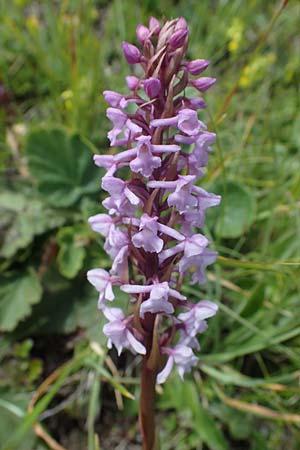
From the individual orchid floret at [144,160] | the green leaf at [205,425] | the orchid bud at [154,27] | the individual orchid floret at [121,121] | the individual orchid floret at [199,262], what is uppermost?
the orchid bud at [154,27]

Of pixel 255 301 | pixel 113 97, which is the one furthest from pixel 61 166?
pixel 113 97

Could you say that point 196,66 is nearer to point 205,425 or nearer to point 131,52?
point 131,52

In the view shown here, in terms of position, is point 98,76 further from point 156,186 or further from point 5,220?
point 156,186

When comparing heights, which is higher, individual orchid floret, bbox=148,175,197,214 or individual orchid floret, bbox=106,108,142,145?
individual orchid floret, bbox=106,108,142,145

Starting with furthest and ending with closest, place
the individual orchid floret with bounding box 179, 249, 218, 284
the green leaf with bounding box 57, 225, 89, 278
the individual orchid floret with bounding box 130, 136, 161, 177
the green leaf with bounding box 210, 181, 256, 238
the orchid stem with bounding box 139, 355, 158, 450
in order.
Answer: the green leaf with bounding box 210, 181, 256, 238, the green leaf with bounding box 57, 225, 89, 278, the orchid stem with bounding box 139, 355, 158, 450, the individual orchid floret with bounding box 179, 249, 218, 284, the individual orchid floret with bounding box 130, 136, 161, 177

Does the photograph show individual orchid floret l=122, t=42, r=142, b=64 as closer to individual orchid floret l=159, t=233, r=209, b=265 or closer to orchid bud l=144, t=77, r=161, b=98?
orchid bud l=144, t=77, r=161, b=98

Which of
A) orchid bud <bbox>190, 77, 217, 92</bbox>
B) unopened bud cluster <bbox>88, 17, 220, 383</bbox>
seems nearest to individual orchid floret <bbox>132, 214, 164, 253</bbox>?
unopened bud cluster <bbox>88, 17, 220, 383</bbox>

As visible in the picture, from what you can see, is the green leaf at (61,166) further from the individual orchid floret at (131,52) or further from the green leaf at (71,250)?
the individual orchid floret at (131,52)

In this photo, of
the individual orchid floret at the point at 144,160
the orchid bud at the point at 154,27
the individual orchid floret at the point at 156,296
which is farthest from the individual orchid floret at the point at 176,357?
the orchid bud at the point at 154,27
